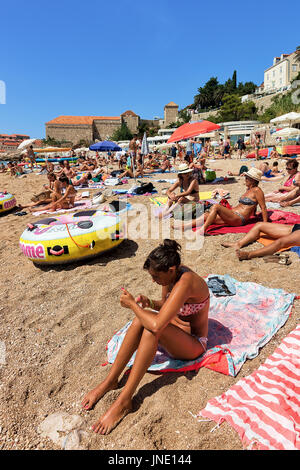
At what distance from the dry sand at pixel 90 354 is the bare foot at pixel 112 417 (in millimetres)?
39

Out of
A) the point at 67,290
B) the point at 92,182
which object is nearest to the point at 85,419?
the point at 67,290

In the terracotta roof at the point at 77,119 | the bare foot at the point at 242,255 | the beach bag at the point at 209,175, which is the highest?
the terracotta roof at the point at 77,119

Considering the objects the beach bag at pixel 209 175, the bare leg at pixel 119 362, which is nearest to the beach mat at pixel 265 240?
the bare leg at pixel 119 362

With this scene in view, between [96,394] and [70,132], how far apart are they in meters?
65.7

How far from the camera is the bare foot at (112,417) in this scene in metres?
1.68

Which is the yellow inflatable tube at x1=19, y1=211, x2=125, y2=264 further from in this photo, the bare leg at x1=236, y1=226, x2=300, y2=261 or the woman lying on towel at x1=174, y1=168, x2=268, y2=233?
the bare leg at x1=236, y1=226, x2=300, y2=261

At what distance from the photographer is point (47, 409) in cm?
189

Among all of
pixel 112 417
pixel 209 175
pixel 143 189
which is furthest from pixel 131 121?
pixel 112 417

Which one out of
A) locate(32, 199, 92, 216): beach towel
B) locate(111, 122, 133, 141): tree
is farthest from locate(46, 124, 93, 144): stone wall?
locate(32, 199, 92, 216): beach towel

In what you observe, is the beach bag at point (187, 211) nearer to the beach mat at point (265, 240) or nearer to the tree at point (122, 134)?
the beach mat at point (265, 240)

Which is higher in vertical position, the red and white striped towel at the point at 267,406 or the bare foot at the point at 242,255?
the bare foot at the point at 242,255

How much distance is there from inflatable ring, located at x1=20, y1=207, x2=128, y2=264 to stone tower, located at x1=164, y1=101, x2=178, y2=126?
73.3m

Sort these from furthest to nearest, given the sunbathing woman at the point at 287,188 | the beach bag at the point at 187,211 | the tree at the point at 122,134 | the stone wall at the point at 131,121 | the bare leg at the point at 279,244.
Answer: the stone wall at the point at 131,121 < the tree at the point at 122,134 < the sunbathing woman at the point at 287,188 < the beach bag at the point at 187,211 < the bare leg at the point at 279,244

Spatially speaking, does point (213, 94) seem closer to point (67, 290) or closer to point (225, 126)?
point (225, 126)
